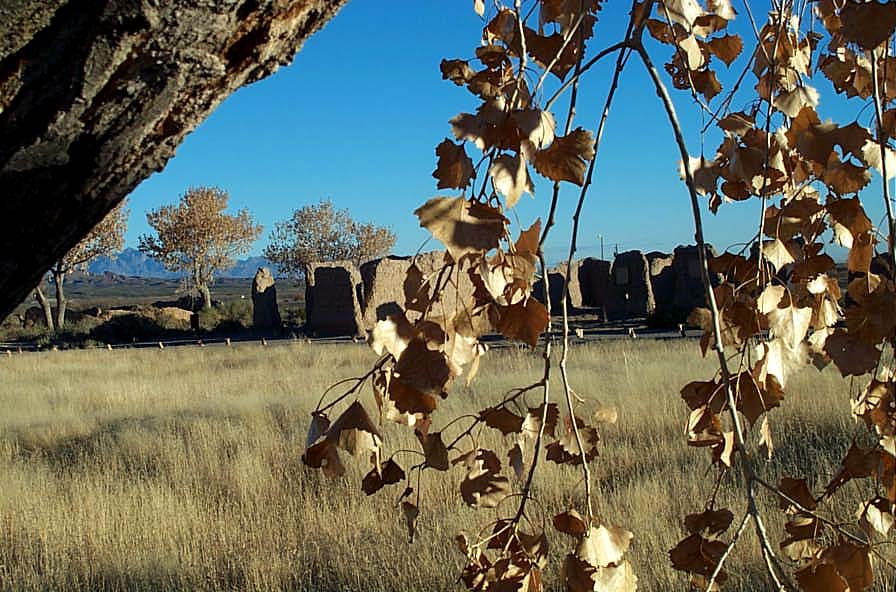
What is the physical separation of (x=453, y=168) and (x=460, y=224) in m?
0.07

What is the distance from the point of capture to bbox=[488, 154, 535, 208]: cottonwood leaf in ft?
2.47

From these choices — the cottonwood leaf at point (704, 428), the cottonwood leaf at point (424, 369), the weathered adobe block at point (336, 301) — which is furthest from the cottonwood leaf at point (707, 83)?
the weathered adobe block at point (336, 301)

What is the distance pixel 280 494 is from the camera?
4789 millimetres

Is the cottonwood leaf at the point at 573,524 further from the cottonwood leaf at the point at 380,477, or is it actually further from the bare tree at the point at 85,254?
the bare tree at the point at 85,254

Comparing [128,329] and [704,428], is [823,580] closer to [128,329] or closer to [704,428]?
[704,428]

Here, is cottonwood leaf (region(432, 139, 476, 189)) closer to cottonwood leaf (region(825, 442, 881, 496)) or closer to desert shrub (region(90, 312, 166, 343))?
cottonwood leaf (region(825, 442, 881, 496))

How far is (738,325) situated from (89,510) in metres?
4.45

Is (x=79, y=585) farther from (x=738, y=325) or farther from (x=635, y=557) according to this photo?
(x=738, y=325)

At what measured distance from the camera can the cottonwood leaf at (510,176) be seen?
751mm

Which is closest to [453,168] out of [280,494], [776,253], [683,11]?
[683,11]

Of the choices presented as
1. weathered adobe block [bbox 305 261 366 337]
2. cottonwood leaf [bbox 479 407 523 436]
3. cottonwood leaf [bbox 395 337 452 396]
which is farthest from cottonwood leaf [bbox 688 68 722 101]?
weathered adobe block [bbox 305 261 366 337]

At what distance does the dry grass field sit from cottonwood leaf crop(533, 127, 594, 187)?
0.66 m

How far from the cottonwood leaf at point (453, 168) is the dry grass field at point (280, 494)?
0.72 metres

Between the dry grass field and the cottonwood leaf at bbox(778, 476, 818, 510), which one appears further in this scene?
the dry grass field
